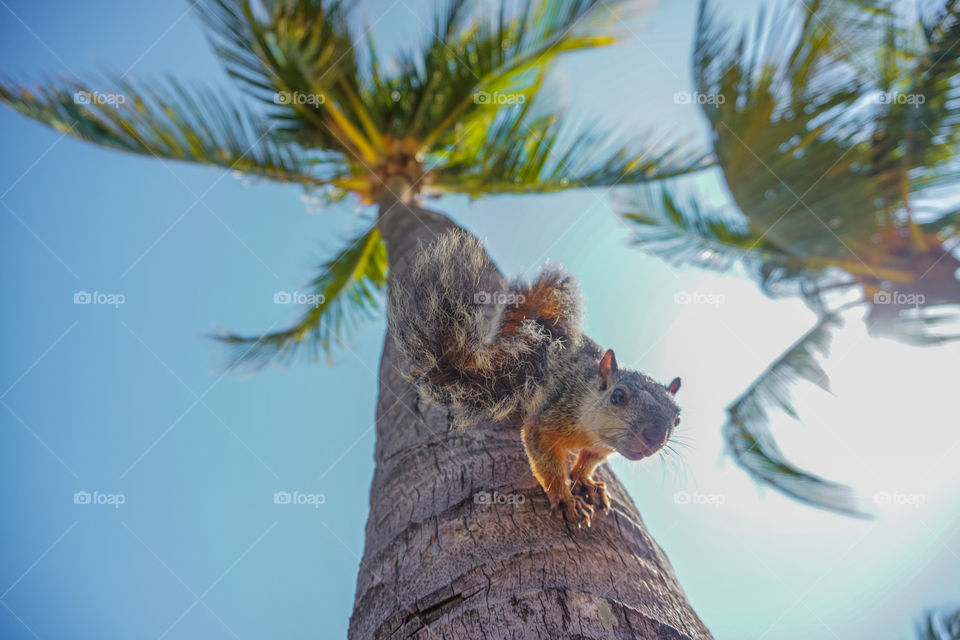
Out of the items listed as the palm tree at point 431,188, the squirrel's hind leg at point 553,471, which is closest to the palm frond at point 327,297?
the palm tree at point 431,188

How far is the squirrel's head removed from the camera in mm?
2719

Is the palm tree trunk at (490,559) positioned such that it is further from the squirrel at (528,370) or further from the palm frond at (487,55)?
the palm frond at (487,55)

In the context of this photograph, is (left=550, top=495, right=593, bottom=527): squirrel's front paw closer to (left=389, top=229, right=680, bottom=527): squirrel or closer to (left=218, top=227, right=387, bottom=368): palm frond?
(left=389, top=229, right=680, bottom=527): squirrel

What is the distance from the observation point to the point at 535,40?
17.6 feet

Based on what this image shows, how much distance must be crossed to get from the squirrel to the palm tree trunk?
0.13 meters

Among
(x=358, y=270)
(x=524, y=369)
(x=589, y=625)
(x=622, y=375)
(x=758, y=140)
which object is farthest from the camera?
(x=358, y=270)

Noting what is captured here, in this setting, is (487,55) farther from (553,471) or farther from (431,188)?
(553,471)

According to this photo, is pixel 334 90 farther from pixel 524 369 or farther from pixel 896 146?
pixel 896 146

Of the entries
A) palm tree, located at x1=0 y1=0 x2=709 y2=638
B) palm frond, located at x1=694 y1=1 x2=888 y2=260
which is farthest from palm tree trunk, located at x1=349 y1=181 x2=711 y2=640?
palm frond, located at x1=694 y1=1 x2=888 y2=260

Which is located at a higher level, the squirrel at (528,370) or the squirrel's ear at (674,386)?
the squirrel's ear at (674,386)

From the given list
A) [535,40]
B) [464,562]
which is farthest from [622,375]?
[535,40]

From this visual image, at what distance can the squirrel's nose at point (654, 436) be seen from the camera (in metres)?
2.71

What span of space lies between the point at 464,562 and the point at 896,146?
14.7 feet

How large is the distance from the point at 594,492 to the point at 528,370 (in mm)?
607
